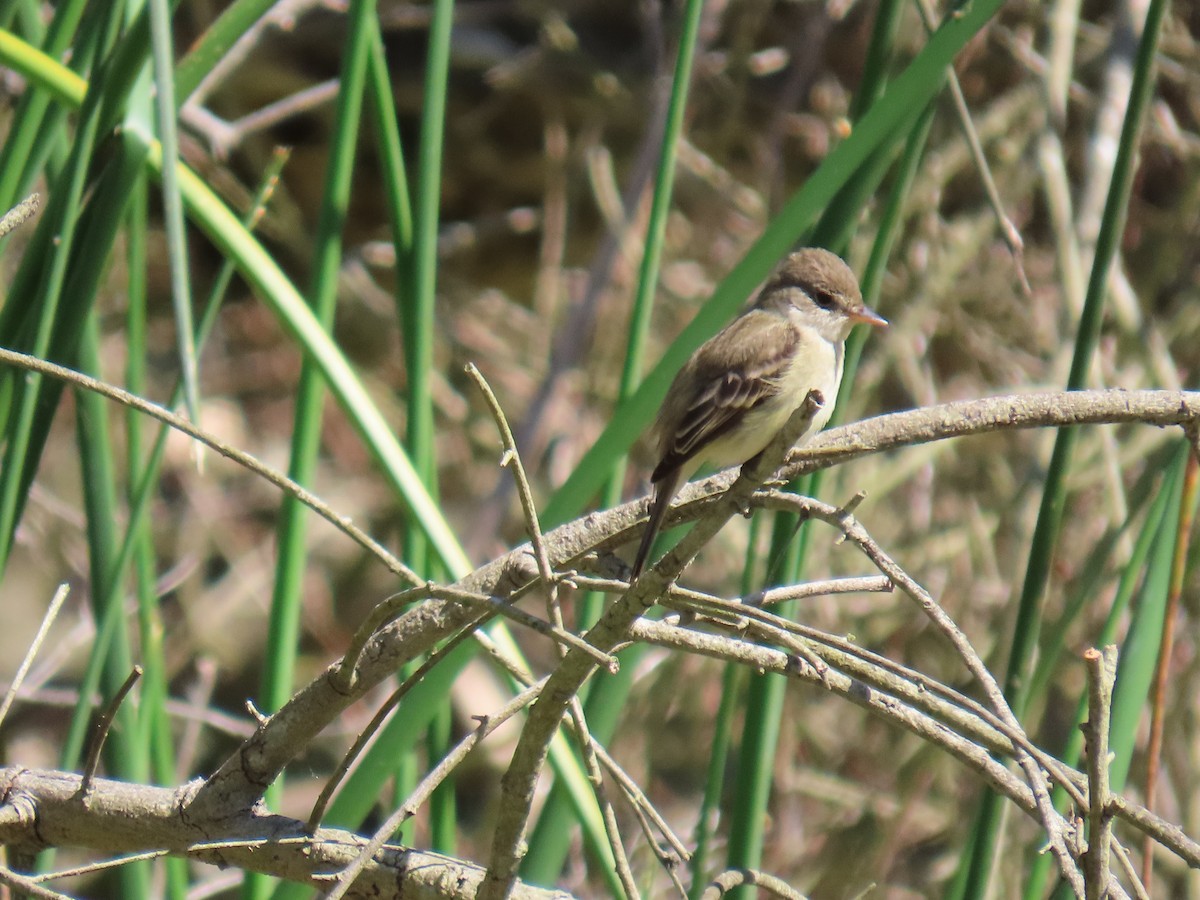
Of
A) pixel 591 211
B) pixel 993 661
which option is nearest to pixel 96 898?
pixel 591 211

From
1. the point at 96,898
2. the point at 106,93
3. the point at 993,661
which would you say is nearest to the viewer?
the point at 106,93

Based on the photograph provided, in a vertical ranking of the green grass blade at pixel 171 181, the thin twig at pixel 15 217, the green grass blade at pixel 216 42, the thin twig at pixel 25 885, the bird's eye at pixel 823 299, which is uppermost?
the bird's eye at pixel 823 299

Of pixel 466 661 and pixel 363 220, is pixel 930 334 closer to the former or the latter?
pixel 363 220

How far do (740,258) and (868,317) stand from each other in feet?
3.31

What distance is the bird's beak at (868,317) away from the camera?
1.98 m

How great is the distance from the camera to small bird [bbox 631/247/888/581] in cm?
242

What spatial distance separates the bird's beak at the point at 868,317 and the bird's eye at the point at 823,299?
0.07 metres

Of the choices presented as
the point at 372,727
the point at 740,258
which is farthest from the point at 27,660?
the point at 740,258

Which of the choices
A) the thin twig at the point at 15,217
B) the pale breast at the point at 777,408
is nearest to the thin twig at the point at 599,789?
the thin twig at the point at 15,217

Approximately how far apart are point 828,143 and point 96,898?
3820 mm

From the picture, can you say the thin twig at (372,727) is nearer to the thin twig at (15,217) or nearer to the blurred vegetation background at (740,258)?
the thin twig at (15,217)

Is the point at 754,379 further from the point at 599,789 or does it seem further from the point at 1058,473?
the point at 599,789

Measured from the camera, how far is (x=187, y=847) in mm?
1356

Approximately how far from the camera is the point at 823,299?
274cm
